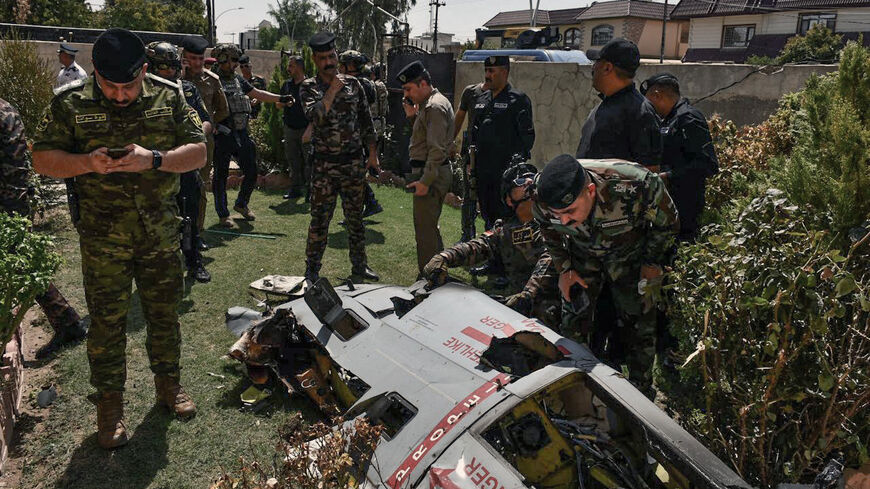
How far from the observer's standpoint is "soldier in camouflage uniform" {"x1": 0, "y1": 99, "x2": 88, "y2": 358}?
14.1 ft

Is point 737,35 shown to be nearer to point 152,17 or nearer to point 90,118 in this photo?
point 152,17

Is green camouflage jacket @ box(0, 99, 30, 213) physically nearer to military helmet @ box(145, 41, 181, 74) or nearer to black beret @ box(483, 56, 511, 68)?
military helmet @ box(145, 41, 181, 74)

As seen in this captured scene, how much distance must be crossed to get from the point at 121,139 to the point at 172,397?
5.00ft

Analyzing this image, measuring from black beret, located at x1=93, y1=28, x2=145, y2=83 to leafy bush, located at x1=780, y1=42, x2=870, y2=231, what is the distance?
3.22 meters

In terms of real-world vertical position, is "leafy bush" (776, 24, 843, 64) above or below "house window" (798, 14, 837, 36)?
below

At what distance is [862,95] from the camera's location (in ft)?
9.61

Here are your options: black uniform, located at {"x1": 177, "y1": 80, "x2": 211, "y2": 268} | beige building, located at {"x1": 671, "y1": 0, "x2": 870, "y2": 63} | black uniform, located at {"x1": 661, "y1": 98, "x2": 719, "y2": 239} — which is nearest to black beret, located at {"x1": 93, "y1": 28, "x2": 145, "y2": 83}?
black uniform, located at {"x1": 177, "y1": 80, "x2": 211, "y2": 268}

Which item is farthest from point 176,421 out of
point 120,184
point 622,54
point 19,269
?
point 622,54

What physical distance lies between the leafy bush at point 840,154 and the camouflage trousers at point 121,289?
3258 mm

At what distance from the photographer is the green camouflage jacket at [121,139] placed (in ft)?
10.7

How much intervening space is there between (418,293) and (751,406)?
1901 mm

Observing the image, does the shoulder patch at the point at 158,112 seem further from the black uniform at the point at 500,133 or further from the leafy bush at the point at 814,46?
the leafy bush at the point at 814,46

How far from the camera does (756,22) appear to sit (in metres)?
38.7

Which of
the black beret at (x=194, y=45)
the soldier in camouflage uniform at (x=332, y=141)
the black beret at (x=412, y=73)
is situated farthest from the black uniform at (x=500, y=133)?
the black beret at (x=194, y=45)
